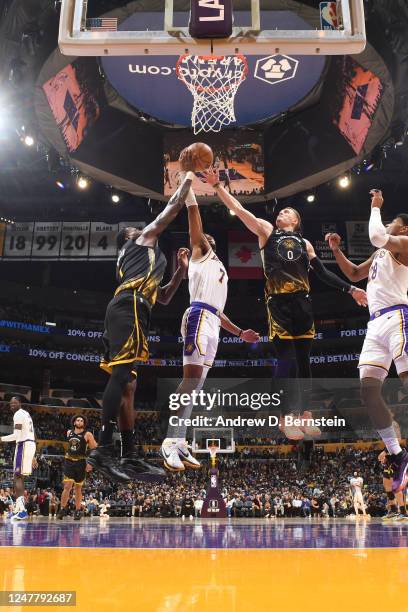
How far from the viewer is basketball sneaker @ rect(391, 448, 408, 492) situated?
4.72 m

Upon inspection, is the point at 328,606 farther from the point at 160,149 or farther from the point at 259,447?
the point at 259,447

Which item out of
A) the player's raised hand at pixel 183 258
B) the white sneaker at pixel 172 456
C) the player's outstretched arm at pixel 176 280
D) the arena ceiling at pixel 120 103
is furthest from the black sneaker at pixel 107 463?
the arena ceiling at pixel 120 103

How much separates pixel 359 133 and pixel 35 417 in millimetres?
25405

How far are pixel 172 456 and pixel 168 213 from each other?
2.02 meters

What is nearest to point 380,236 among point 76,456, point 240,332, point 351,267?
point 351,267

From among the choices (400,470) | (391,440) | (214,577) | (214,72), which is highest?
(214,72)

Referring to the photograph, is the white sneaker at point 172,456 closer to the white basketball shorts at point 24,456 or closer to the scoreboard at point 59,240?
the white basketball shorts at point 24,456

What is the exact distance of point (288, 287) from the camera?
537cm

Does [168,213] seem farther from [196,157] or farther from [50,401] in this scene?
[50,401]

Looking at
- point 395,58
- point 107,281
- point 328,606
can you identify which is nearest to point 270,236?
point 328,606

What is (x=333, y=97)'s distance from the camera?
51.6 ft

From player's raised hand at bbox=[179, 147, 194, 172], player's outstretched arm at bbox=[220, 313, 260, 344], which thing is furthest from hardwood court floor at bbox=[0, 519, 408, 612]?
player's raised hand at bbox=[179, 147, 194, 172]

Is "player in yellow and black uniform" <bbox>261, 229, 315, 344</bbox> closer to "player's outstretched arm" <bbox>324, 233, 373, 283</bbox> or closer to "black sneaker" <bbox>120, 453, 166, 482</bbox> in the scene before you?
"player's outstretched arm" <bbox>324, 233, 373, 283</bbox>

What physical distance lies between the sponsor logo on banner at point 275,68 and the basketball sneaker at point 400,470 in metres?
11.6
